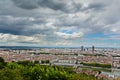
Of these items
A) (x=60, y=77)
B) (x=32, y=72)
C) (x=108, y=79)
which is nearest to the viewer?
(x=60, y=77)

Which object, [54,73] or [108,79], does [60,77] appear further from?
[108,79]

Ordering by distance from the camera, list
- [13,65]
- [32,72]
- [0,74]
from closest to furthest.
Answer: [0,74] → [32,72] → [13,65]

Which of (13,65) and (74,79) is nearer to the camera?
(74,79)

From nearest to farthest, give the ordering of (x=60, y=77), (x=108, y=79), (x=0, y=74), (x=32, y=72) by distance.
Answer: (x=0, y=74), (x=60, y=77), (x=32, y=72), (x=108, y=79)

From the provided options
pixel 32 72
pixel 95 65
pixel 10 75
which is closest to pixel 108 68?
pixel 95 65

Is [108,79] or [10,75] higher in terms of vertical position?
[10,75]

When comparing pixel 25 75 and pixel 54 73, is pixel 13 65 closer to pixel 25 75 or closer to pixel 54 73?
pixel 25 75

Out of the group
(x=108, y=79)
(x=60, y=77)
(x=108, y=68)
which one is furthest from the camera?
(x=108, y=68)

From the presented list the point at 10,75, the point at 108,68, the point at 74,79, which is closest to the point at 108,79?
the point at 74,79

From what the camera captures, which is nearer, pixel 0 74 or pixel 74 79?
pixel 0 74
